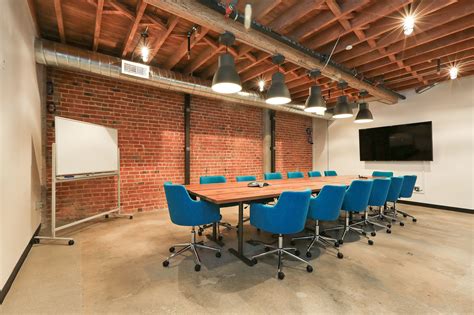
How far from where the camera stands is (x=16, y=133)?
2303 millimetres

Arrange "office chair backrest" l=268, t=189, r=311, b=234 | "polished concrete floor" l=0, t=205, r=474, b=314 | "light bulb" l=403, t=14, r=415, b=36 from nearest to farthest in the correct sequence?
1. "polished concrete floor" l=0, t=205, r=474, b=314
2. "office chair backrest" l=268, t=189, r=311, b=234
3. "light bulb" l=403, t=14, r=415, b=36

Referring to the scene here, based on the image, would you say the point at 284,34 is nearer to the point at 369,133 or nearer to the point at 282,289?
the point at 282,289

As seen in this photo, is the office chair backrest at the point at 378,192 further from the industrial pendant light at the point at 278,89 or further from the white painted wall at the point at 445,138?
the white painted wall at the point at 445,138

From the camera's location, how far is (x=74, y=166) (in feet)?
10.6

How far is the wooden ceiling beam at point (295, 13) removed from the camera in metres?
2.49

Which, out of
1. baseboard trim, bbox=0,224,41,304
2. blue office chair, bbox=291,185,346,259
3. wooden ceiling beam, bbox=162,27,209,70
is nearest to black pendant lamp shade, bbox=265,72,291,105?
wooden ceiling beam, bbox=162,27,209,70

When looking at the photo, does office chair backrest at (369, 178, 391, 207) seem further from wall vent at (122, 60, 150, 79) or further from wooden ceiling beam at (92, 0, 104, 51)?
wooden ceiling beam at (92, 0, 104, 51)

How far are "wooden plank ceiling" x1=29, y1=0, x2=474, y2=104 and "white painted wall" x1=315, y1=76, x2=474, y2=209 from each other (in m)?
0.67

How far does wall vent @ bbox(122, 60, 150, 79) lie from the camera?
3496mm

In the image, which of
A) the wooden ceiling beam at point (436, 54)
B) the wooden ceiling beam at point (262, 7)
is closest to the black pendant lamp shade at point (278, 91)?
the wooden ceiling beam at point (262, 7)

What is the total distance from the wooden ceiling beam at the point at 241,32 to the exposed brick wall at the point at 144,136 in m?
2.62

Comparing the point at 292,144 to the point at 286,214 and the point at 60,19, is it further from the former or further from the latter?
the point at 60,19

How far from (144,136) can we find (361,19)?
418 centimetres

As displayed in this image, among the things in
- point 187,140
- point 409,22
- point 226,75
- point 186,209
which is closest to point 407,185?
point 409,22
